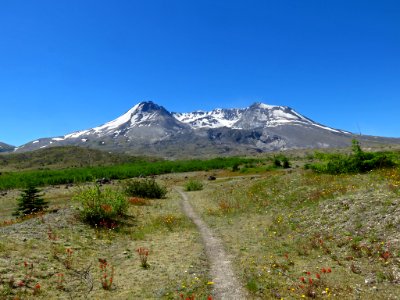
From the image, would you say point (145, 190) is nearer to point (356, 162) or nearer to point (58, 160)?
point (356, 162)

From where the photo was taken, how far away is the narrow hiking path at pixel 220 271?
38.3 ft

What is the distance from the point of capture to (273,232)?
20.4 m

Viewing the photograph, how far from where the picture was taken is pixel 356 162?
3469 centimetres

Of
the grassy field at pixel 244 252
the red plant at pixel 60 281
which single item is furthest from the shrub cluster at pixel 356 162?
the red plant at pixel 60 281

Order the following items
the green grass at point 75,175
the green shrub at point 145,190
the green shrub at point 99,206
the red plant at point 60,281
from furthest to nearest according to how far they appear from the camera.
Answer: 1. the green grass at point 75,175
2. the green shrub at point 145,190
3. the green shrub at point 99,206
4. the red plant at point 60,281

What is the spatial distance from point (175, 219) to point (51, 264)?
42.5 feet

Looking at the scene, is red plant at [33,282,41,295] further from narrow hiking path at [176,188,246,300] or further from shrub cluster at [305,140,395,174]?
shrub cluster at [305,140,395,174]

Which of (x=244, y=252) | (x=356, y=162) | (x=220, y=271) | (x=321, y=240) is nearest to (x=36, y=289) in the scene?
(x=220, y=271)

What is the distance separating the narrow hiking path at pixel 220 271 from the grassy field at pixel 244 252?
0.35 meters

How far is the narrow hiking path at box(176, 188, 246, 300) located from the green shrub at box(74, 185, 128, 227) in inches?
258

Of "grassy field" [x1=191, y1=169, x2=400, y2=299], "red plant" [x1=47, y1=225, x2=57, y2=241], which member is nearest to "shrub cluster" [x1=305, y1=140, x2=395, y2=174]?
"grassy field" [x1=191, y1=169, x2=400, y2=299]

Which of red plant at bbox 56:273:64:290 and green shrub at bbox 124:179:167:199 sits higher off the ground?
green shrub at bbox 124:179:167:199

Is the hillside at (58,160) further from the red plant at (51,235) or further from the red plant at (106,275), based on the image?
the red plant at (106,275)

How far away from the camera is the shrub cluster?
34094mm
